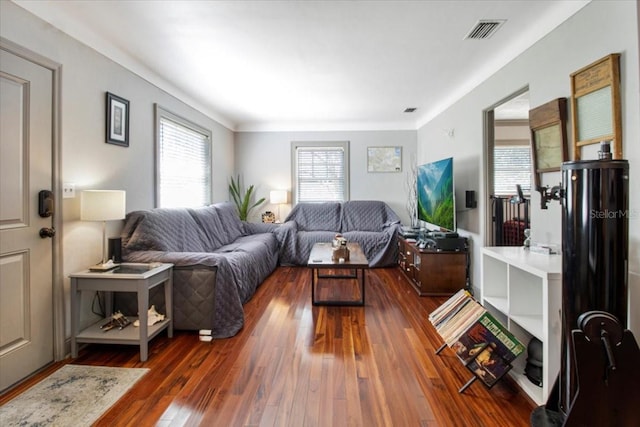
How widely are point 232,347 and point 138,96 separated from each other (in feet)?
8.31

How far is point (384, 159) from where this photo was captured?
18.7 feet

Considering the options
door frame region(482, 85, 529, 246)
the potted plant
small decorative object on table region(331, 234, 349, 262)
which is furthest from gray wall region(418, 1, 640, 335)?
the potted plant

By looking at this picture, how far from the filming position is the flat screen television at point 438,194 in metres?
3.44

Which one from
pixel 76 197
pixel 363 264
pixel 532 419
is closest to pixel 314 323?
pixel 363 264

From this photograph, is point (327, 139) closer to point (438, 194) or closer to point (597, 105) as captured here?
point (438, 194)

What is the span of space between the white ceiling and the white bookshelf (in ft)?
5.21

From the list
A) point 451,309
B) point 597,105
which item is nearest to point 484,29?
point 597,105

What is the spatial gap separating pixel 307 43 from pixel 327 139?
3.16 meters

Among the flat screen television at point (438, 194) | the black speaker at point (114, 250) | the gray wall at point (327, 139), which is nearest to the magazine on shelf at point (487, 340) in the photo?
the flat screen television at point (438, 194)

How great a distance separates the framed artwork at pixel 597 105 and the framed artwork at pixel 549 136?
4.0 inches

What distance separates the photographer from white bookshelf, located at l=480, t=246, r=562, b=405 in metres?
1.51

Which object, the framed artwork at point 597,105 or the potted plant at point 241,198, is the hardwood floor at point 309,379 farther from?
the potted plant at point 241,198

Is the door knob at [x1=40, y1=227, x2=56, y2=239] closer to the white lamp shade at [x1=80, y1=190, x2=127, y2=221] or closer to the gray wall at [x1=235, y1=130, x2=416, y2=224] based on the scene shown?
the white lamp shade at [x1=80, y1=190, x2=127, y2=221]

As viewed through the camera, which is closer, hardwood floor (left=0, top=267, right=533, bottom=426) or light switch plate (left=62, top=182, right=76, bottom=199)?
hardwood floor (left=0, top=267, right=533, bottom=426)
